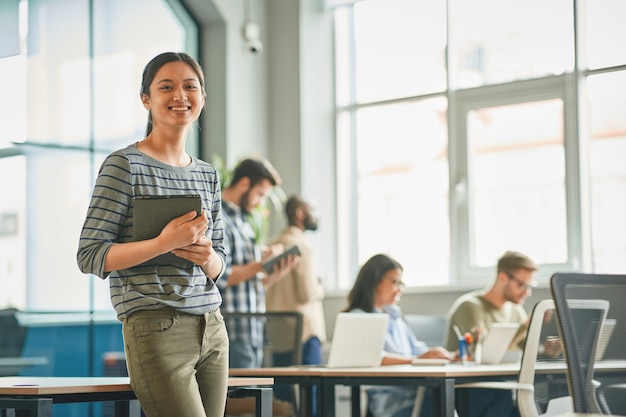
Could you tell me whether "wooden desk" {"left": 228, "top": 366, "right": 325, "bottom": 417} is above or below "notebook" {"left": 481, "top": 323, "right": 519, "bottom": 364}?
below

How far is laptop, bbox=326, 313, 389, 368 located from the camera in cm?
430

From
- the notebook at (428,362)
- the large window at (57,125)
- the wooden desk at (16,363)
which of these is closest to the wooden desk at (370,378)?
the notebook at (428,362)

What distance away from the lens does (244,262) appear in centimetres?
481

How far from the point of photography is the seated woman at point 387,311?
4.73 m

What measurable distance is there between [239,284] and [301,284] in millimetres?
978

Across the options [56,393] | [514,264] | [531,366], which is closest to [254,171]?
[514,264]

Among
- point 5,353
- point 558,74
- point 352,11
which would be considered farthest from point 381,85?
point 5,353

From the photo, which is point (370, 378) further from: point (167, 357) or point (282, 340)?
point (167, 357)

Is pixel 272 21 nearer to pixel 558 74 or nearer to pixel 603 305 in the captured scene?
pixel 558 74

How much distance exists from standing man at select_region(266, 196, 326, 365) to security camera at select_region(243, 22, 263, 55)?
1.69 meters

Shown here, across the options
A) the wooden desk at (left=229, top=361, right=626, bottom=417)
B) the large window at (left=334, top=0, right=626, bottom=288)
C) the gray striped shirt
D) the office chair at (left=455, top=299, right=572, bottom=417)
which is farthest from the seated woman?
the gray striped shirt

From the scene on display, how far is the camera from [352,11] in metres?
7.77

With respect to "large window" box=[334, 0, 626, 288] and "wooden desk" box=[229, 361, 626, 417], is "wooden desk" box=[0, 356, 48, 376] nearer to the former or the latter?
"wooden desk" box=[229, 361, 626, 417]

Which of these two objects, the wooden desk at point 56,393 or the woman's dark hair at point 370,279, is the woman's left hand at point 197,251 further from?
the woman's dark hair at point 370,279
